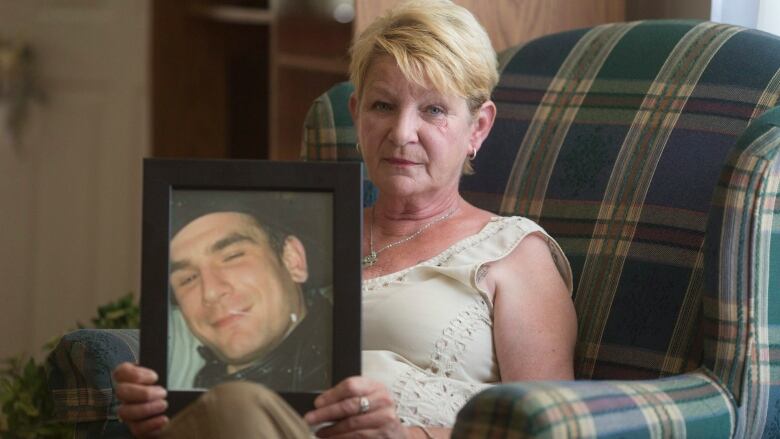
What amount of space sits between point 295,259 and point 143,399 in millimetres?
232

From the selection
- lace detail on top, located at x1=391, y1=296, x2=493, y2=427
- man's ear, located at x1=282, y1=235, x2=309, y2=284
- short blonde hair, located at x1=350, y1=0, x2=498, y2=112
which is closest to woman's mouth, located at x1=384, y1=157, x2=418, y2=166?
short blonde hair, located at x1=350, y1=0, x2=498, y2=112

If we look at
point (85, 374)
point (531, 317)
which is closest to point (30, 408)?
point (85, 374)

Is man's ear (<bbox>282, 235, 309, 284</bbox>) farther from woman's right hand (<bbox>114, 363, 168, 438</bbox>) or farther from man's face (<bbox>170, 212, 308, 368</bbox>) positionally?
woman's right hand (<bbox>114, 363, 168, 438</bbox>)

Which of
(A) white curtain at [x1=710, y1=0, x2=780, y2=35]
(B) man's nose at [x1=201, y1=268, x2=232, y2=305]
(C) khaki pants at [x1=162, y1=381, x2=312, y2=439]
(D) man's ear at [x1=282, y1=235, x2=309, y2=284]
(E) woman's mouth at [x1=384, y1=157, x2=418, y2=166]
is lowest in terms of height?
(C) khaki pants at [x1=162, y1=381, x2=312, y2=439]

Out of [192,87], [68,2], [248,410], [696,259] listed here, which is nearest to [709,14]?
[696,259]

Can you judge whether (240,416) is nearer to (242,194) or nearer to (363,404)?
(363,404)

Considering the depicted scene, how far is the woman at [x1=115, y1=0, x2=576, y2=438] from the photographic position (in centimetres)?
150

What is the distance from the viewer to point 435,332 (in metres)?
1.52

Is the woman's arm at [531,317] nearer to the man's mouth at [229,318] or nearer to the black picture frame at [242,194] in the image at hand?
the black picture frame at [242,194]

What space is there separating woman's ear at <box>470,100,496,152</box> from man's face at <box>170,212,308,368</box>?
453mm

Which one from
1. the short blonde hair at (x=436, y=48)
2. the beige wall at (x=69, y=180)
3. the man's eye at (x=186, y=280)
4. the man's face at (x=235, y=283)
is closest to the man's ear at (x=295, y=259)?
the man's face at (x=235, y=283)

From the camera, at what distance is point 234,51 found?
402 cm

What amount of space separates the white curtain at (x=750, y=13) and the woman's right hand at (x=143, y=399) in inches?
51.3

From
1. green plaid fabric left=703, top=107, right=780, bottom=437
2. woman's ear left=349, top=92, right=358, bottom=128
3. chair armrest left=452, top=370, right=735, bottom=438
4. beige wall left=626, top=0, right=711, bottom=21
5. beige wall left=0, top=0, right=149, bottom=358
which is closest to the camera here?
chair armrest left=452, top=370, right=735, bottom=438
